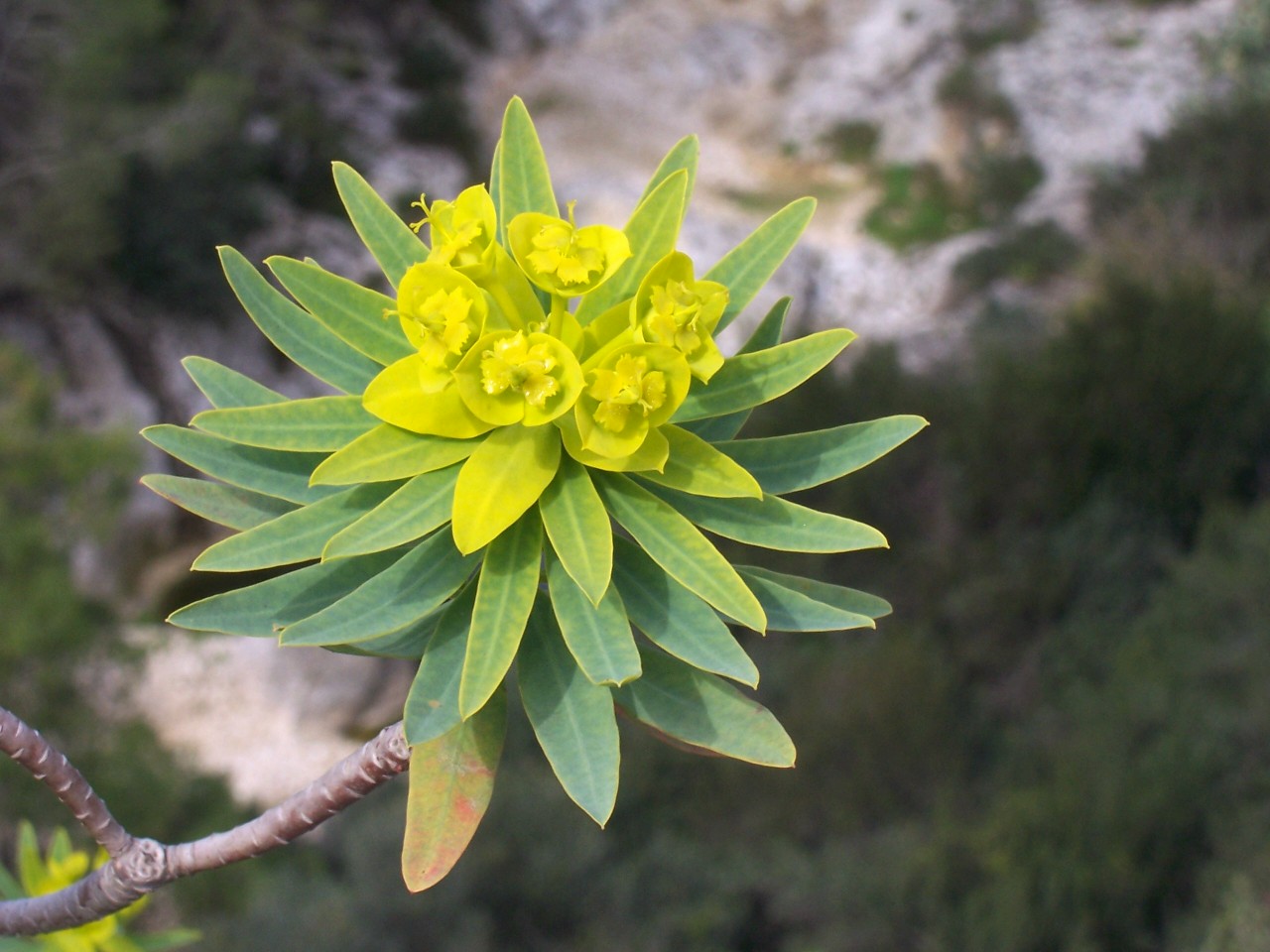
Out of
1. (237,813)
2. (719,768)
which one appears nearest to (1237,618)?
(719,768)

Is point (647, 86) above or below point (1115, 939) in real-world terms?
above

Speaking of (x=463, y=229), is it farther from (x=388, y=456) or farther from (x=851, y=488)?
(x=851, y=488)

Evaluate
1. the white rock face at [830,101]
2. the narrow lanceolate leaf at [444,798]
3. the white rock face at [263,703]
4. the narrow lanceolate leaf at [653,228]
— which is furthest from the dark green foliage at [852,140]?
the narrow lanceolate leaf at [444,798]

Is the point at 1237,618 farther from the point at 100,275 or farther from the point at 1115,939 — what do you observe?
the point at 100,275

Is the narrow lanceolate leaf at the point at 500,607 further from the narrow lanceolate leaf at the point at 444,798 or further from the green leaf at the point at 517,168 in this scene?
the green leaf at the point at 517,168

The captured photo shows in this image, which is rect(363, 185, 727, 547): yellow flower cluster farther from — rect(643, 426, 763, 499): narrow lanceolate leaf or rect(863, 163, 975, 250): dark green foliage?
rect(863, 163, 975, 250): dark green foliage

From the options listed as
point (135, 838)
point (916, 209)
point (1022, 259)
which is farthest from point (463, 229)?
point (916, 209)
